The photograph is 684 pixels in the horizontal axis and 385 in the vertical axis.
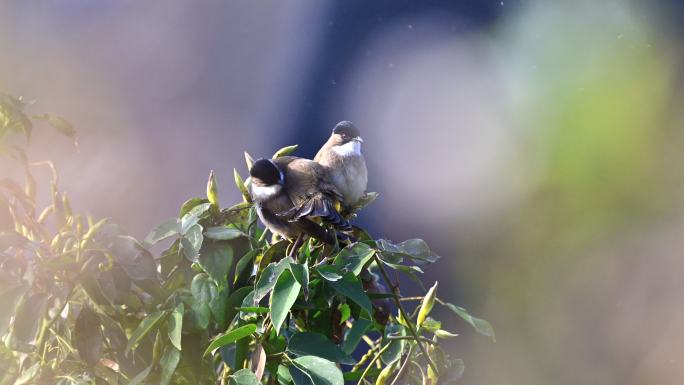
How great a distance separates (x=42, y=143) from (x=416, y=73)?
829 millimetres

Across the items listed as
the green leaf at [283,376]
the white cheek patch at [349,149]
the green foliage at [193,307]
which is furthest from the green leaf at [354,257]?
the white cheek patch at [349,149]

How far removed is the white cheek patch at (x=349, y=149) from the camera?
1.21 meters

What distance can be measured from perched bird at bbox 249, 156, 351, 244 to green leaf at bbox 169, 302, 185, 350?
153mm

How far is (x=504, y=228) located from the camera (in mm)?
1581

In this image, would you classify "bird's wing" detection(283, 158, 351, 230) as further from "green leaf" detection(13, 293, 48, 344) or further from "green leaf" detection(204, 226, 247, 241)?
"green leaf" detection(13, 293, 48, 344)

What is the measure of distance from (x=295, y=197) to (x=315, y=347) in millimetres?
333

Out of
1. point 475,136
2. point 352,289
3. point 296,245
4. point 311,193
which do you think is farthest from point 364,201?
point 475,136

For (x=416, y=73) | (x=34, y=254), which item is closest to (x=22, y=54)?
(x=416, y=73)

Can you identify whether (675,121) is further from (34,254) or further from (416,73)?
(34,254)

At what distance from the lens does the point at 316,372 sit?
2.05ft

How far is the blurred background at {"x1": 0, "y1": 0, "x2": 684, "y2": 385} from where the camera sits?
53.0 inches

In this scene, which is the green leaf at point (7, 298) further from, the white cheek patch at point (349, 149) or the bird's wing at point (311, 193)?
the white cheek patch at point (349, 149)

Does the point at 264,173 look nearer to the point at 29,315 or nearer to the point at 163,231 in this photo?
the point at 163,231

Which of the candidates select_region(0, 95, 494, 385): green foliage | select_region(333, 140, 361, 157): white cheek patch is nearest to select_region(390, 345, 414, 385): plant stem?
select_region(0, 95, 494, 385): green foliage
